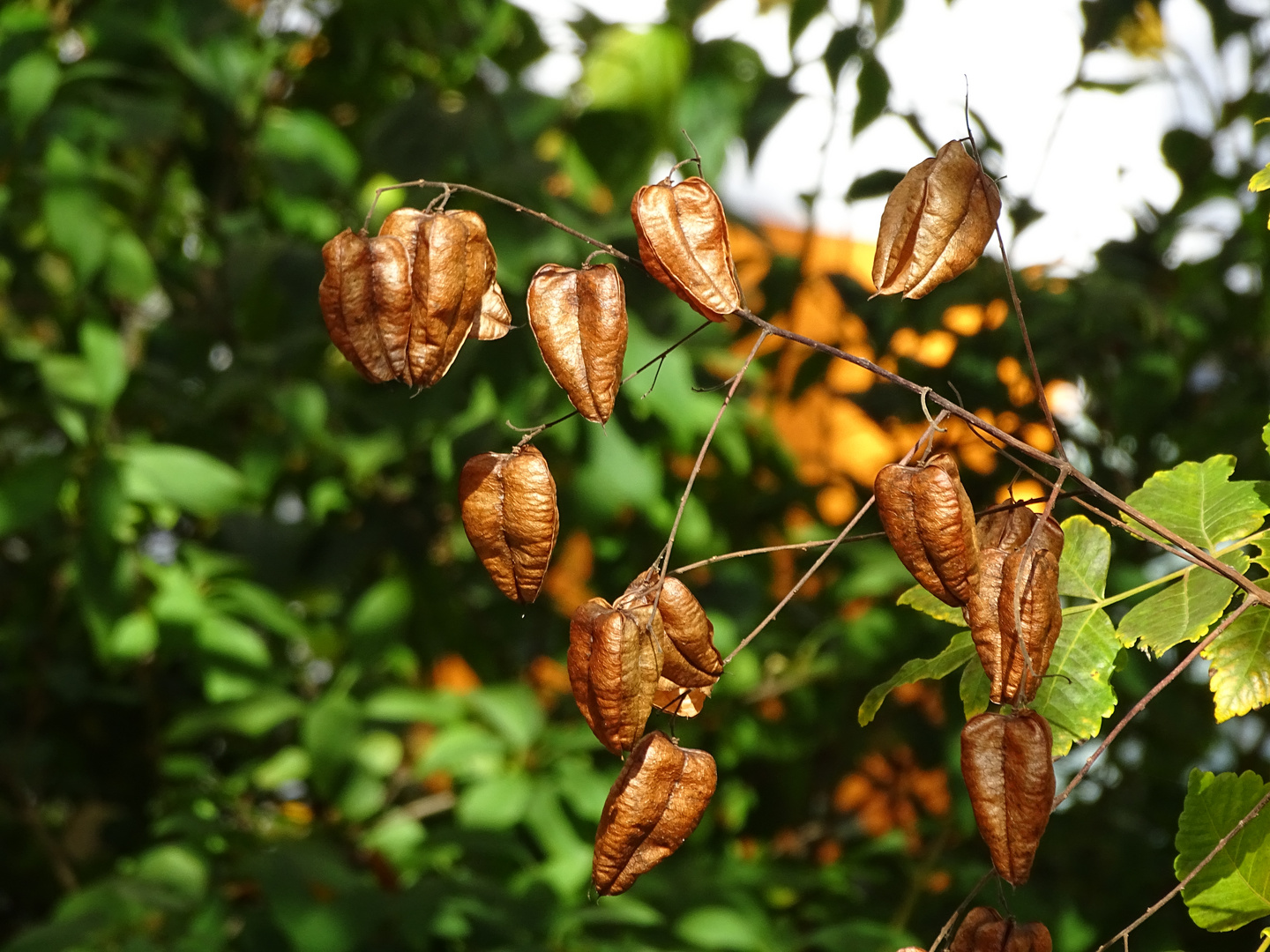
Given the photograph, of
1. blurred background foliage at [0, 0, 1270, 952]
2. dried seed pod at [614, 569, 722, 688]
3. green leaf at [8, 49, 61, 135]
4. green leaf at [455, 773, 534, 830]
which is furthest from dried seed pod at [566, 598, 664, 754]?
green leaf at [8, 49, 61, 135]

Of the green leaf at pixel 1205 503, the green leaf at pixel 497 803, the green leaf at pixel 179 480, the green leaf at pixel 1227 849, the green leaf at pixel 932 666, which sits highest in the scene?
the green leaf at pixel 1205 503

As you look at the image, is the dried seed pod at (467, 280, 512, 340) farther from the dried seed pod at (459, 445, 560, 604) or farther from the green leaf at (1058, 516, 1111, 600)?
the green leaf at (1058, 516, 1111, 600)

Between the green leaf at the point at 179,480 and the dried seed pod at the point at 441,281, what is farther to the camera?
the green leaf at the point at 179,480

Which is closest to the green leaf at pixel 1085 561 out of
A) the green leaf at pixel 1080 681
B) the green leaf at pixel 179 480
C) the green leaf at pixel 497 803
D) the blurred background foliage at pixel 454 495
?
the green leaf at pixel 1080 681

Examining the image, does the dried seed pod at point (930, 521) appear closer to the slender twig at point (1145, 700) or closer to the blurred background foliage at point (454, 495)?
the slender twig at point (1145, 700)

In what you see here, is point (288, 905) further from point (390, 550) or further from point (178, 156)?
point (178, 156)

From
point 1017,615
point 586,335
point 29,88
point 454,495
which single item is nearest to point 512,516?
point 586,335

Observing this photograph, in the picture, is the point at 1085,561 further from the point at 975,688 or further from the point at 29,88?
the point at 29,88
